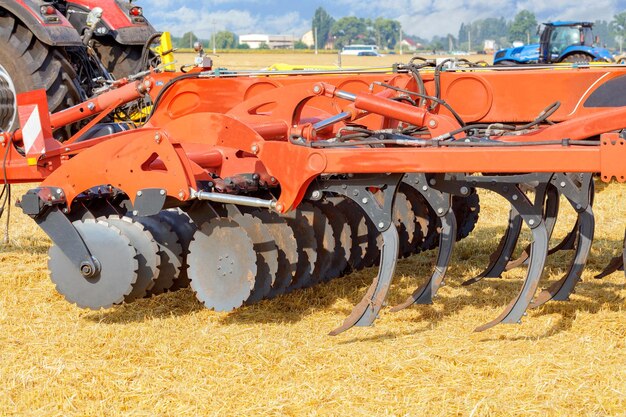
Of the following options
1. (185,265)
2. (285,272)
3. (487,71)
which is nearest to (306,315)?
(285,272)

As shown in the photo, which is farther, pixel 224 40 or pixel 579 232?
pixel 224 40

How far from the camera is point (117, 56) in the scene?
326 inches

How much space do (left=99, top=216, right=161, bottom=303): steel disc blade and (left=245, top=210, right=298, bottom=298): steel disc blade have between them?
1.63 feet

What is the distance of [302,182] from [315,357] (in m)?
0.78

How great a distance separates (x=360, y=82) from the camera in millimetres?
5551

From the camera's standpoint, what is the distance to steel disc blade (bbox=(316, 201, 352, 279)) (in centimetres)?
526

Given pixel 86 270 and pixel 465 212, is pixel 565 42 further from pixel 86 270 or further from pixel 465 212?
pixel 86 270

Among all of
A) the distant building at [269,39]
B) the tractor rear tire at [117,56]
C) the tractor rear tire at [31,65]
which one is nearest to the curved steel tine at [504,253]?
the tractor rear tire at [31,65]

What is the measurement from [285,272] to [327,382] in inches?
38.3

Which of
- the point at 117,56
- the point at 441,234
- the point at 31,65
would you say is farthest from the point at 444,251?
the point at 117,56

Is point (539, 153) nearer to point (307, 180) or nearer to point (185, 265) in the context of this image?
point (307, 180)

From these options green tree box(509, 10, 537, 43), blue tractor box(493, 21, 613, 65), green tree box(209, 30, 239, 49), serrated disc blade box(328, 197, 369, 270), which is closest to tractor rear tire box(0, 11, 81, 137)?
serrated disc blade box(328, 197, 369, 270)

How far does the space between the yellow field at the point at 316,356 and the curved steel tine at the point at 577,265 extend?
96 millimetres

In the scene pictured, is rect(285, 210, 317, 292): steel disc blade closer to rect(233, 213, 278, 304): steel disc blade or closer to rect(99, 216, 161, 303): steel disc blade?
rect(233, 213, 278, 304): steel disc blade
